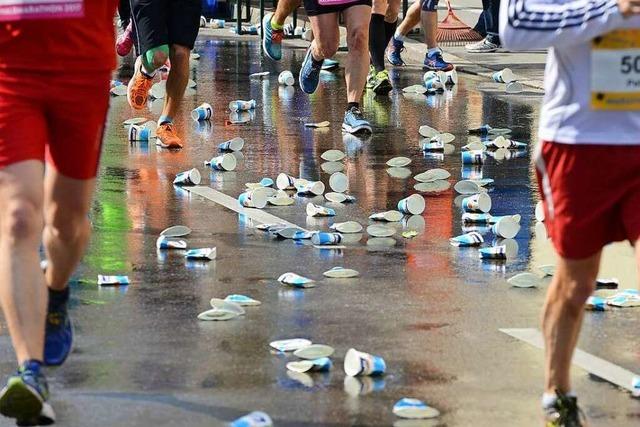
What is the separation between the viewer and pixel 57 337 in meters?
5.68

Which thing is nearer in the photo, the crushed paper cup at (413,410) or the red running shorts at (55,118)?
the red running shorts at (55,118)

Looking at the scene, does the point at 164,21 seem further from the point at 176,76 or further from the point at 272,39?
the point at 272,39

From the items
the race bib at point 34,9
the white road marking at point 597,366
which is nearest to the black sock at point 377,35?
the white road marking at point 597,366

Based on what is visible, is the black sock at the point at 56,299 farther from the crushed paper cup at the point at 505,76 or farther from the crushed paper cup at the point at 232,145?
the crushed paper cup at the point at 505,76

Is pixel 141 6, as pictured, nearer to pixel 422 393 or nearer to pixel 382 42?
pixel 382 42

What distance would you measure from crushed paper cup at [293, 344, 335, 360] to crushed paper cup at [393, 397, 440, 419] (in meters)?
0.71

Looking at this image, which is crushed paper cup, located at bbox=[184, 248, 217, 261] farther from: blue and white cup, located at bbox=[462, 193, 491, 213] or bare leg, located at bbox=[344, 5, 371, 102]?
bare leg, located at bbox=[344, 5, 371, 102]

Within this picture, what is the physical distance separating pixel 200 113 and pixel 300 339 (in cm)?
709

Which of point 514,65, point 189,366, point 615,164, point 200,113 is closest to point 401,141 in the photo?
point 200,113

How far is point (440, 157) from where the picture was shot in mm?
11477

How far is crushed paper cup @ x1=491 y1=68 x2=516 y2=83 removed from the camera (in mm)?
15844

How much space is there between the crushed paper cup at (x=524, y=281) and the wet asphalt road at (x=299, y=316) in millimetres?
93

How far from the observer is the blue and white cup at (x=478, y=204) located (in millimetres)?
9211

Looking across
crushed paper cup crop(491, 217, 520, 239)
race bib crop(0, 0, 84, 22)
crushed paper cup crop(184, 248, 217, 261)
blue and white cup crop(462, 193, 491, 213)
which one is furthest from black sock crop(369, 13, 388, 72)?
race bib crop(0, 0, 84, 22)
